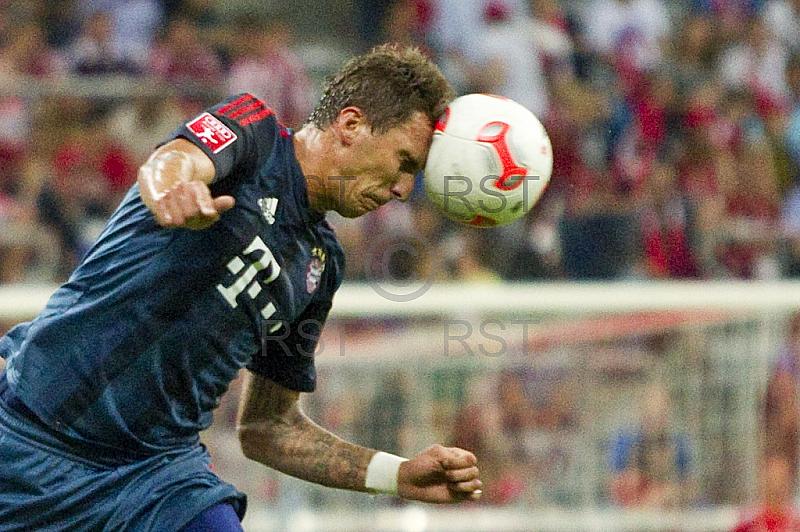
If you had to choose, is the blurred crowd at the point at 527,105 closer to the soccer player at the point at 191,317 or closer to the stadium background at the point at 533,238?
the stadium background at the point at 533,238

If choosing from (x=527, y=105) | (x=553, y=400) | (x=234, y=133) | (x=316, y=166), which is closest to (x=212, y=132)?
(x=234, y=133)

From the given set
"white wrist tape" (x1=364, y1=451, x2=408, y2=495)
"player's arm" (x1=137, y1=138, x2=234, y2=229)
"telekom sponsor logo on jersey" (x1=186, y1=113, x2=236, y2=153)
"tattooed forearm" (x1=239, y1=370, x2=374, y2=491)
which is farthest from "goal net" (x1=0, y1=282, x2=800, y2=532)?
"player's arm" (x1=137, y1=138, x2=234, y2=229)

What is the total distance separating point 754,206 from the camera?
9.37 m

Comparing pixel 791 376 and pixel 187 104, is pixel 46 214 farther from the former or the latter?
pixel 791 376

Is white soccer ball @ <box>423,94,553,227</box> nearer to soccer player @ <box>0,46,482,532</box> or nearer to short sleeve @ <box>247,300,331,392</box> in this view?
soccer player @ <box>0,46,482,532</box>

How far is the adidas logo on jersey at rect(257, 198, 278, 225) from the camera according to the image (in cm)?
314

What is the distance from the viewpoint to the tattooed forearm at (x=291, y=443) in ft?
11.6

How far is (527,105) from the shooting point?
928cm

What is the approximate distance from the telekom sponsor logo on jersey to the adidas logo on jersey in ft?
0.82

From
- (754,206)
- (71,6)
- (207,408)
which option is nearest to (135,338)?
(207,408)

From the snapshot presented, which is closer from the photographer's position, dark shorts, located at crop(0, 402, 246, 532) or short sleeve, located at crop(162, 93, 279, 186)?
short sleeve, located at crop(162, 93, 279, 186)

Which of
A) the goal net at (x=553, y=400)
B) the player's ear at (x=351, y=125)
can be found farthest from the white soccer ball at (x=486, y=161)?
the goal net at (x=553, y=400)

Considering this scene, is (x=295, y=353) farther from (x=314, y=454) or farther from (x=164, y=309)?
(x=164, y=309)

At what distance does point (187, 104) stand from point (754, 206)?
471cm
